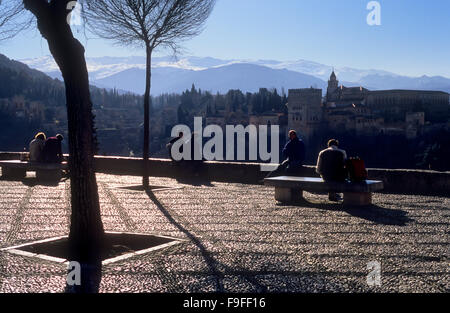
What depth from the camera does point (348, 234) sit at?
6.70 metres

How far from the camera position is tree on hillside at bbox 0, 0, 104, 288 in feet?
18.4

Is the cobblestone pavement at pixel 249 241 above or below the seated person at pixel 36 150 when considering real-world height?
below

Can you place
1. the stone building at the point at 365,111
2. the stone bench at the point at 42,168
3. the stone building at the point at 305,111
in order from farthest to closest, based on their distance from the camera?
the stone building at the point at 305,111
the stone building at the point at 365,111
the stone bench at the point at 42,168

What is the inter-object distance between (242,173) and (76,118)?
8713mm

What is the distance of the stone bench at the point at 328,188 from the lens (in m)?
9.15

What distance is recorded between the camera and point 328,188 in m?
9.39

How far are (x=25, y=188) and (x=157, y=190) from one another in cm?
306

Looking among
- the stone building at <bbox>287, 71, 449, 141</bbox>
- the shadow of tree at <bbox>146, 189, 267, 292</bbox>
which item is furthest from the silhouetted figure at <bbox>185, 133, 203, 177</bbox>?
the stone building at <bbox>287, 71, 449, 141</bbox>

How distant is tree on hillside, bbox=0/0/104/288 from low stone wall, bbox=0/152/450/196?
7.74 meters

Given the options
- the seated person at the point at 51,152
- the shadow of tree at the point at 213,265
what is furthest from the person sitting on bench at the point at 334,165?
the seated person at the point at 51,152

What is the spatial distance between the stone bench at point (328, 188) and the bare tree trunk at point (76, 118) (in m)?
4.80

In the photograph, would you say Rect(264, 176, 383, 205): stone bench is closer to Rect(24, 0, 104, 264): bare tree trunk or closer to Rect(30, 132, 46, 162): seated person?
Rect(24, 0, 104, 264): bare tree trunk

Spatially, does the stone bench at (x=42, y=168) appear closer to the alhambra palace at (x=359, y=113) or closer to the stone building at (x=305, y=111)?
the alhambra palace at (x=359, y=113)

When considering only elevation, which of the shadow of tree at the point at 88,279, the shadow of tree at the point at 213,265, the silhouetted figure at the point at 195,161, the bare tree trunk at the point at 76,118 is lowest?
the shadow of tree at the point at 213,265
